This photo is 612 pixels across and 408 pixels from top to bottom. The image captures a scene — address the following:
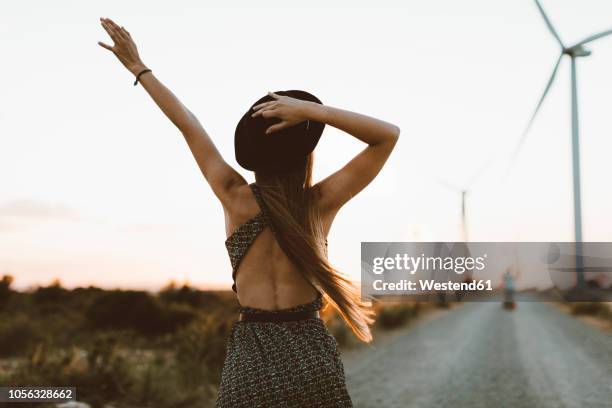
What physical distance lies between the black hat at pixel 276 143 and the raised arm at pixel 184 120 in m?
0.08

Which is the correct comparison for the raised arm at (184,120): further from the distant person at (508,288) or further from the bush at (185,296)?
the distant person at (508,288)

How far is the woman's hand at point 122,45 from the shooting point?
2770mm

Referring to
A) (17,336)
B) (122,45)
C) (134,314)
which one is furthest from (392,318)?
(122,45)

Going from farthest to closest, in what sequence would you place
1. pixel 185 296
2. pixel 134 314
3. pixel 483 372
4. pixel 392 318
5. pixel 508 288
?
pixel 508 288 < pixel 185 296 < pixel 392 318 < pixel 134 314 < pixel 483 372

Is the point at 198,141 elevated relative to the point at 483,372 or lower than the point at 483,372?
elevated

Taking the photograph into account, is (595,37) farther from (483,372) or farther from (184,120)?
(184,120)

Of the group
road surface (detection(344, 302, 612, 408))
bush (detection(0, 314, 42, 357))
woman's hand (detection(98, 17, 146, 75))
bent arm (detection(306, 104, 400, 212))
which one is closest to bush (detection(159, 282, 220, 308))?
road surface (detection(344, 302, 612, 408))

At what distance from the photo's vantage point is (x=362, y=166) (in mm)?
2410

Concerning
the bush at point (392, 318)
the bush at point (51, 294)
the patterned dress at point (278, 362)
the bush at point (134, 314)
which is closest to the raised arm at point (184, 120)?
the patterned dress at point (278, 362)

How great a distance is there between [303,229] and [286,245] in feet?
0.24

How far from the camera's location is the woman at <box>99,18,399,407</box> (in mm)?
2262

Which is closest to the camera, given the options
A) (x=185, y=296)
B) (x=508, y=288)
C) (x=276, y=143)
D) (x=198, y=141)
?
(x=276, y=143)

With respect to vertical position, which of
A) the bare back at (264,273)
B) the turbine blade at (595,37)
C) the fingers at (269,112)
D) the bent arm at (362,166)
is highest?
the turbine blade at (595,37)

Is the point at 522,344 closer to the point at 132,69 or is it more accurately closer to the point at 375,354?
the point at 375,354
